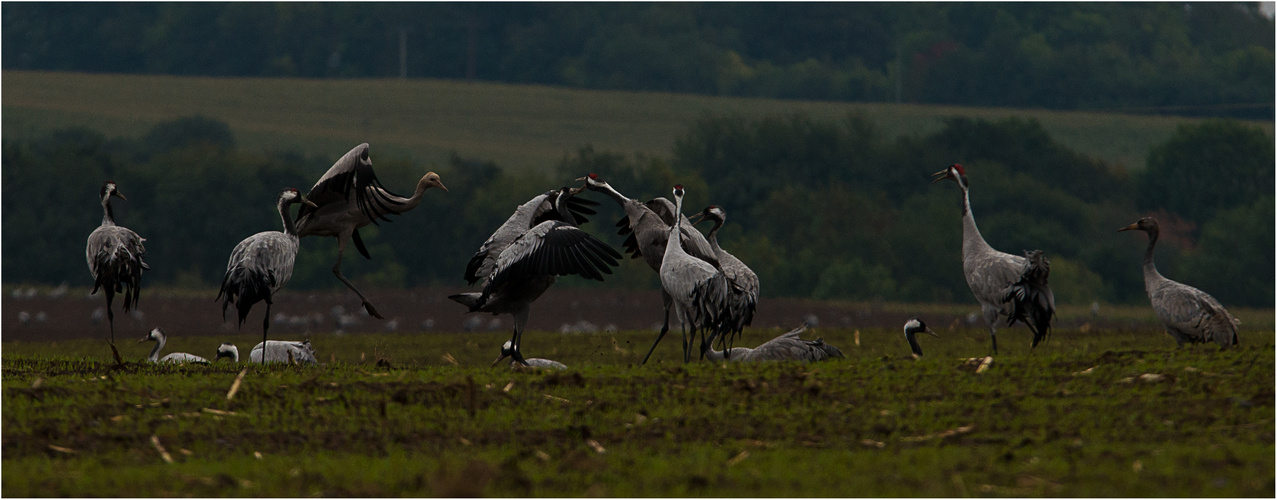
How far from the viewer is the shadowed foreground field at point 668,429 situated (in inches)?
306

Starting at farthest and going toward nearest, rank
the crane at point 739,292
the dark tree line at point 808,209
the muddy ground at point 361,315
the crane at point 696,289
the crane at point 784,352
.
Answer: the dark tree line at point 808,209 → the muddy ground at point 361,315 → the crane at point 784,352 → the crane at point 739,292 → the crane at point 696,289

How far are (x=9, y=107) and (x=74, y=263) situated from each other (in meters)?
28.6

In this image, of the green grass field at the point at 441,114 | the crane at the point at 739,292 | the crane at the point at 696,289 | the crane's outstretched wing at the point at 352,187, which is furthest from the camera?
the green grass field at the point at 441,114

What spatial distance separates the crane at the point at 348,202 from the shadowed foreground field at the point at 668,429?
140 inches

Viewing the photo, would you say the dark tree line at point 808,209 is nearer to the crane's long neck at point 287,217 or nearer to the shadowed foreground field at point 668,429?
the crane's long neck at point 287,217

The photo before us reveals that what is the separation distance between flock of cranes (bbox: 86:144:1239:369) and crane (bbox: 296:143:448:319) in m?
0.02

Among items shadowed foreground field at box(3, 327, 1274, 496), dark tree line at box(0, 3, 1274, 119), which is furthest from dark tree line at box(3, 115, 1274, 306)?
shadowed foreground field at box(3, 327, 1274, 496)

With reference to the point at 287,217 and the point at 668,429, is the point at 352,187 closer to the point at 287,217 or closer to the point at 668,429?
the point at 287,217

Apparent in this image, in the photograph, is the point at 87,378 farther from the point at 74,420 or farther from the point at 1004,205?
the point at 1004,205

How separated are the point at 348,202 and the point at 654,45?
82.1m

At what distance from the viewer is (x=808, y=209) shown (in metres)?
59.2

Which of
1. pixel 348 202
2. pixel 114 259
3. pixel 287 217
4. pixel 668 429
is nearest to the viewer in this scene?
pixel 668 429

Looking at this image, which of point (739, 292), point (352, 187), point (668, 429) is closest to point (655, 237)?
point (739, 292)

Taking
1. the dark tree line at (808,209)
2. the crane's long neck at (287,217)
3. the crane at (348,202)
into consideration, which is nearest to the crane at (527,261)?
the crane at (348,202)
